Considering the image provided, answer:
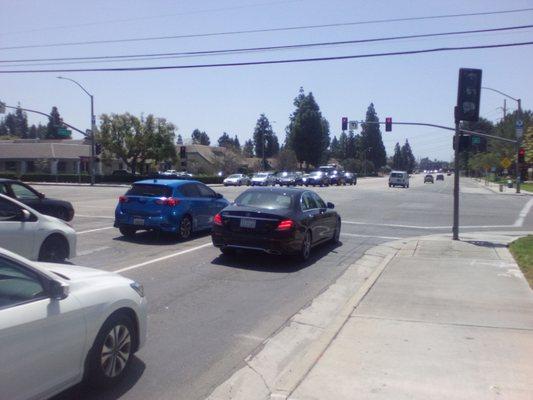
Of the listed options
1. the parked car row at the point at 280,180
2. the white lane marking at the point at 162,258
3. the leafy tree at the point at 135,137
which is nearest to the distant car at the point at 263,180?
the parked car row at the point at 280,180

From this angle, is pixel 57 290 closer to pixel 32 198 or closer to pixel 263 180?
pixel 32 198

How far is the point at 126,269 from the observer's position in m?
9.90

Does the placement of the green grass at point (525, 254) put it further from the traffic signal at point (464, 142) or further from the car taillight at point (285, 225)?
the car taillight at point (285, 225)

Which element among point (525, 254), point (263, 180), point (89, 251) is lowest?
point (263, 180)

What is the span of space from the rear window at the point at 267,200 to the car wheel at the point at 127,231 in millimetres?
3667

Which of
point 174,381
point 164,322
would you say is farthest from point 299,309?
point 174,381

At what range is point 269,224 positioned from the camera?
10445 millimetres

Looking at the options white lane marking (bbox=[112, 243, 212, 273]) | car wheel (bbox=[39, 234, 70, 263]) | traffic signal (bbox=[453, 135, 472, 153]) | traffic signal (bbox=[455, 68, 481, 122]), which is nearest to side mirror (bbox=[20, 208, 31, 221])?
car wheel (bbox=[39, 234, 70, 263])

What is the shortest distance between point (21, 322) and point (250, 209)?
7.18m

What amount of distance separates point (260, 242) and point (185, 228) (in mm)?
3737

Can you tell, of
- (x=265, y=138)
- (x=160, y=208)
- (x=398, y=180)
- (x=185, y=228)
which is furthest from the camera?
(x=265, y=138)

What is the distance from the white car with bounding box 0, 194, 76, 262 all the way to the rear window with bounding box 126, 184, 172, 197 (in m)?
3.91

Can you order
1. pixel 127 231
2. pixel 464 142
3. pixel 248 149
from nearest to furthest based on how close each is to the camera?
pixel 127 231, pixel 464 142, pixel 248 149

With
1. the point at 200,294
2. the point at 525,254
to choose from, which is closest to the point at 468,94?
the point at 525,254
